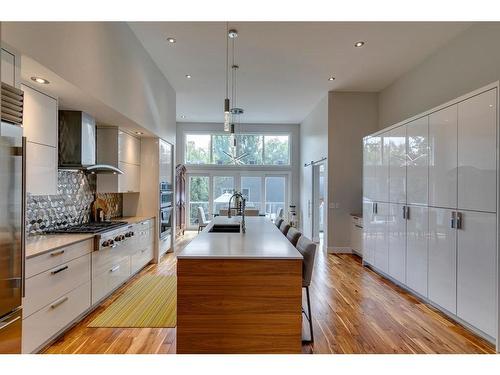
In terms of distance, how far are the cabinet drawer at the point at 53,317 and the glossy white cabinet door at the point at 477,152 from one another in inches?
154

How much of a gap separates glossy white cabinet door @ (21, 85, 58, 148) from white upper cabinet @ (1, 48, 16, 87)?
0.56 m

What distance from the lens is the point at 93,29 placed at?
2803 millimetres

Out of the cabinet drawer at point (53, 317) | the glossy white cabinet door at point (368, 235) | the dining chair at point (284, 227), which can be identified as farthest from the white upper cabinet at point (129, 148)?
the glossy white cabinet door at point (368, 235)

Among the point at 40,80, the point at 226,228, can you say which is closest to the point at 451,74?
the point at 226,228

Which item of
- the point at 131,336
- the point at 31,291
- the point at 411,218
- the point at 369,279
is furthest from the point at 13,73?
the point at 369,279

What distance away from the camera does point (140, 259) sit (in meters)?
4.45

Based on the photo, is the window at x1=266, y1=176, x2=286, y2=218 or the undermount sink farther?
the window at x1=266, y1=176, x2=286, y2=218

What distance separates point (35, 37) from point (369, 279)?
15.9ft

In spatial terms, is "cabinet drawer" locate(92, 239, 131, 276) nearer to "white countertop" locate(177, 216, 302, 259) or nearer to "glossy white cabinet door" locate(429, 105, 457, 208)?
"white countertop" locate(177, 216, 302, 259)

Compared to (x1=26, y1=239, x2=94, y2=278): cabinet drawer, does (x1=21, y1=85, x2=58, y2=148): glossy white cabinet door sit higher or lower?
higher

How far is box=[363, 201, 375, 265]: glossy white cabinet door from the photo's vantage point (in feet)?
15.6

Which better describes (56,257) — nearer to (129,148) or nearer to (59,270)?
(59,270)

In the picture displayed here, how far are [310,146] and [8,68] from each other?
265 inches

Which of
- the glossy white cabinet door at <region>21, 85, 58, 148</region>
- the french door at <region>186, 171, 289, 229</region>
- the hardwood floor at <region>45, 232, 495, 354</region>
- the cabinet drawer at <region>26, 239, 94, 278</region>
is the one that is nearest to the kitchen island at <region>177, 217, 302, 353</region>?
the hardwood floor at <region>45, 232, 495, 354</region>
